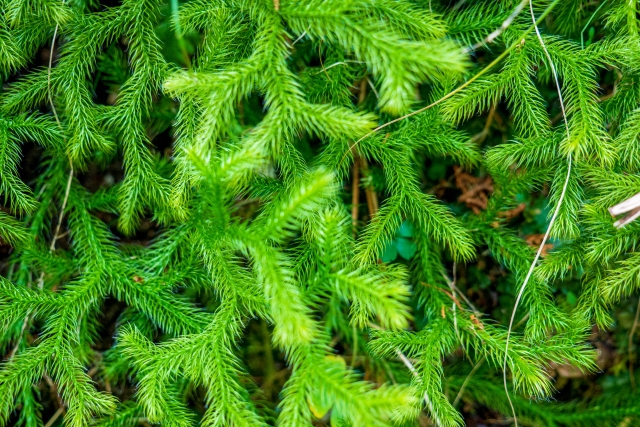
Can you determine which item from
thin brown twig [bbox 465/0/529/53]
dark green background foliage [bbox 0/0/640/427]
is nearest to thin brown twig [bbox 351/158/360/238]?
dark green background foliage [bbox 0/0/640/427]

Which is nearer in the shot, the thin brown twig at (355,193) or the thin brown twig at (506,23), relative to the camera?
the thin brown twig at (506,23)

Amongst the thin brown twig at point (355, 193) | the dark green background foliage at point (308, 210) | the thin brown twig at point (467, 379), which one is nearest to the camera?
the dark green background foliage at point (308, 210)

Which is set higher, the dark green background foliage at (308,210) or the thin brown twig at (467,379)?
the dark green background foliage at (308,210)

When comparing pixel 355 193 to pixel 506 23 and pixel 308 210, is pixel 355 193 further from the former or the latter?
pixel 506 23

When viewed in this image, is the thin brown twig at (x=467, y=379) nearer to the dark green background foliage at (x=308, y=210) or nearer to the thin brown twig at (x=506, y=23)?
the dark green background foliage at (x=308, y=210)

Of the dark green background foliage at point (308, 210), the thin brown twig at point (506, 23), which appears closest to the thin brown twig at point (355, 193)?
the dark green background foliage at point (308, 210)

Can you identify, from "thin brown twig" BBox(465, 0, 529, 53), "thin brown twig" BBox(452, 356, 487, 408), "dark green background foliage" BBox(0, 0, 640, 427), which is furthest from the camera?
"thin brown twig" BBox(452, 356, 487, 408)

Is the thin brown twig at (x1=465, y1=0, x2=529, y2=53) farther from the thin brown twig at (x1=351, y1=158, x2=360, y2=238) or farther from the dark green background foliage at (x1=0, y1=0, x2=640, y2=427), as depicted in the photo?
the thin brown twig at (x1=351, y1=158, x2=360, y2=238)

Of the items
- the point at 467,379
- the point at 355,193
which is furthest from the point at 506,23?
the point at 467,379
